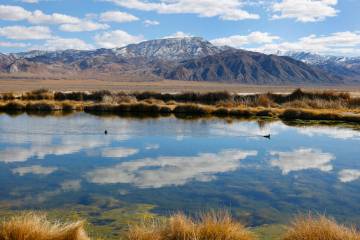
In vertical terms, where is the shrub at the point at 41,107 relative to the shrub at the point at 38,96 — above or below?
below

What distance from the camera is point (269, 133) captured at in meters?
29.3

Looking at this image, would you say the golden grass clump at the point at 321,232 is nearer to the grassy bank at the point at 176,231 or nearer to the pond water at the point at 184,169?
the grassy bank at the point at 176,231

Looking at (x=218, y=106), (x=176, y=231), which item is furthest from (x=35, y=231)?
(x=218, y=106)

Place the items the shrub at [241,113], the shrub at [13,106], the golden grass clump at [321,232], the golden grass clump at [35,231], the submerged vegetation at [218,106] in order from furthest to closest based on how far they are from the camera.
→ the shrub at [13,106] → the shrub at [241,113] → the submerged vegetation at [218,106] → the golden grass clump at [321,232] → the golden grass clump at [35,231]

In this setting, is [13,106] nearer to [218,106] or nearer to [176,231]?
[218,106]

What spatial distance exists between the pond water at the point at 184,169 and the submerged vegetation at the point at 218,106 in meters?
7.92

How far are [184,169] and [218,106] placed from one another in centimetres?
2640

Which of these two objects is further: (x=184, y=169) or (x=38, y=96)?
(x=38, y=96)

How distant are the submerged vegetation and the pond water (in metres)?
7.92

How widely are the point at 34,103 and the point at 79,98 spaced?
911cm

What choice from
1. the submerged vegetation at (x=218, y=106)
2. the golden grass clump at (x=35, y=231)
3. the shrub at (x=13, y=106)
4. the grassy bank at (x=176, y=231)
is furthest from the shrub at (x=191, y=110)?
the golden grass clump at (x=35, y=231)

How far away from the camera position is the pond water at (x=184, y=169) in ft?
45.3

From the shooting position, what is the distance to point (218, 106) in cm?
4444

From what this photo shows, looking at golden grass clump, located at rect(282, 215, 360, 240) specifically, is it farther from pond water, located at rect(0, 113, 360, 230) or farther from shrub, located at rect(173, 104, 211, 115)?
shrub, located at rect(173, 104, 211, 115)
